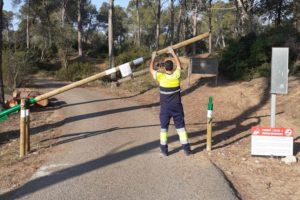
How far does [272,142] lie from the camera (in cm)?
910

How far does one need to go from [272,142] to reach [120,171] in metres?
3.10

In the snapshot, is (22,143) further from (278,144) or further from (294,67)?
(294,67)

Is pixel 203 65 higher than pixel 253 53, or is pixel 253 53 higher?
pixel 253 53

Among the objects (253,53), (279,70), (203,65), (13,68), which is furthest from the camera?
(13,68)

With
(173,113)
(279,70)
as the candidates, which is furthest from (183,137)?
(279,70)

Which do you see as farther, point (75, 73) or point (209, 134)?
point (75, 73)

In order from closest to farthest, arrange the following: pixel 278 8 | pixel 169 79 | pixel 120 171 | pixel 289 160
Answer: pixel 120 171 → pixel 289 160 → pixel 169 79 → pixel 278 8

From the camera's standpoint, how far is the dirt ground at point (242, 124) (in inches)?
300

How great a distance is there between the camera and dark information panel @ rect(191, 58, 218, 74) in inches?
806

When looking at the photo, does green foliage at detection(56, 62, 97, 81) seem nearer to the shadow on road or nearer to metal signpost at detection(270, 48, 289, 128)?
the shadow on road

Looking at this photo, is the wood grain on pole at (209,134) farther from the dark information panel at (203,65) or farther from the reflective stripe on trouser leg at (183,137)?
the dark information panel at (203,65)

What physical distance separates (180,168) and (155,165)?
1.51 feet

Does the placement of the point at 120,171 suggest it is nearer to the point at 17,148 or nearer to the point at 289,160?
the point at 289,160

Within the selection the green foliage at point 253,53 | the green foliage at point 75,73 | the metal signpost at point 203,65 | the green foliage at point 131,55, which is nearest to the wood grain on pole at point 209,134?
the green foliage at point 253,53
